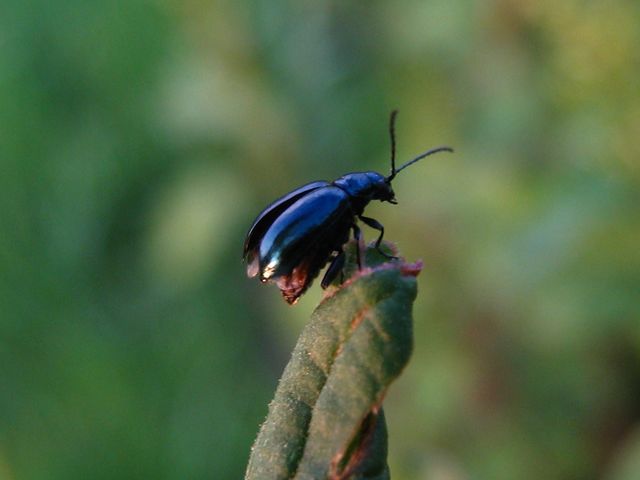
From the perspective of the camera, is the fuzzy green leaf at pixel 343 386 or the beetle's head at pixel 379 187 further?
the beetle's head at pixel 379 187

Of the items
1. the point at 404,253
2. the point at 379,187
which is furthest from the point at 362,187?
the point at 404,253

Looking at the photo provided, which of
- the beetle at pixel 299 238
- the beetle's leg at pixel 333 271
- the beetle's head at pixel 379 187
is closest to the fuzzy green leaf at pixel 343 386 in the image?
the beetle's leg at pixel 333 271

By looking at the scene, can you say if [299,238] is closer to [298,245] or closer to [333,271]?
[298,245]

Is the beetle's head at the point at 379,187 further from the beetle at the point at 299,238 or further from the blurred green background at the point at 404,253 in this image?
the blurred green background at the point at 404,253

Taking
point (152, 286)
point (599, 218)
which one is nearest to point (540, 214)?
point (599, 218)

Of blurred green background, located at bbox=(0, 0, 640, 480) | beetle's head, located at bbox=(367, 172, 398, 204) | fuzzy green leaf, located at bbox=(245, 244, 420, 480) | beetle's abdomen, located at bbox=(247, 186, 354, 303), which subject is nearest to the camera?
fuzzy green leaf, located at bbox=(245, 244, 420, 480)

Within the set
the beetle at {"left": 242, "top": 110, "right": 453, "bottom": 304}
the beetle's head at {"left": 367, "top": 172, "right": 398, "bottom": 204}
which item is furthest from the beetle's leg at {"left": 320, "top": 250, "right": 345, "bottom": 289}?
the beetle's head at {"left": 367, "top": 172, "right": 398, "bottom": 204}

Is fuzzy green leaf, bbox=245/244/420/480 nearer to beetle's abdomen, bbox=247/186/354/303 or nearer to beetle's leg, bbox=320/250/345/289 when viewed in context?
beetle's leg, bbox=320/250/345/289

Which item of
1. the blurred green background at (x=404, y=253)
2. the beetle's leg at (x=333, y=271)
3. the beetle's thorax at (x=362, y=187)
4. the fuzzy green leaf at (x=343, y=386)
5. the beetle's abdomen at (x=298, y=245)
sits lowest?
the fuzzy green leaf at (x=343, y=386)
